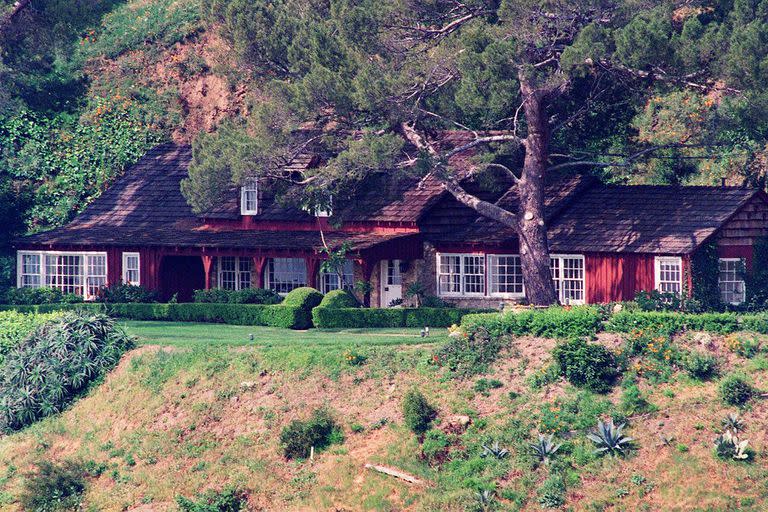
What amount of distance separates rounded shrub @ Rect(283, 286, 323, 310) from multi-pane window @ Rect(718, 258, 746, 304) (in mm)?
13171

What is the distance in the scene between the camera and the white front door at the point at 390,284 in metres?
46.6

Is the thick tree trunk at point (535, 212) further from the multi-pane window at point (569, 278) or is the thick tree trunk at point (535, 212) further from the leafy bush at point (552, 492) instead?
the leafy bush at point (552, 492)

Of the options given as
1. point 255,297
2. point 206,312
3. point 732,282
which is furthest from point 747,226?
point 206,312

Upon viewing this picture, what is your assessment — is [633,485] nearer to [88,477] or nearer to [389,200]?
[88,477]

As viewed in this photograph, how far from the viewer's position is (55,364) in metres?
37.2

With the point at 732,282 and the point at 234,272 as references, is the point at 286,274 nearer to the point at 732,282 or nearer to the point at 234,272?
the point at 234,272

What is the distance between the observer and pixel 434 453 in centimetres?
3136

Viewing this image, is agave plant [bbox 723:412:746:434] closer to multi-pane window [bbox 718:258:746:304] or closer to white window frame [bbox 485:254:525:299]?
multi-pane window [bbox 718:258:746:304]

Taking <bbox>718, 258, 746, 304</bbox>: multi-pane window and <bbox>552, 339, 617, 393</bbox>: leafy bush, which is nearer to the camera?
<bbox>552, 339, 617, 393</bbox>: leafy bush

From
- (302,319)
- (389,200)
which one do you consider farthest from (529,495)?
(389,200)

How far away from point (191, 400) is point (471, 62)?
1333 centimetres

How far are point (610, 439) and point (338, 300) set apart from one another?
46.1ft

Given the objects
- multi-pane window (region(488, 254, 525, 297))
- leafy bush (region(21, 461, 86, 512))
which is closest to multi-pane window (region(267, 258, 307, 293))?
multi-pane window (region(488, 254, 525, 297))

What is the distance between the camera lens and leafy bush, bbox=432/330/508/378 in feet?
112
